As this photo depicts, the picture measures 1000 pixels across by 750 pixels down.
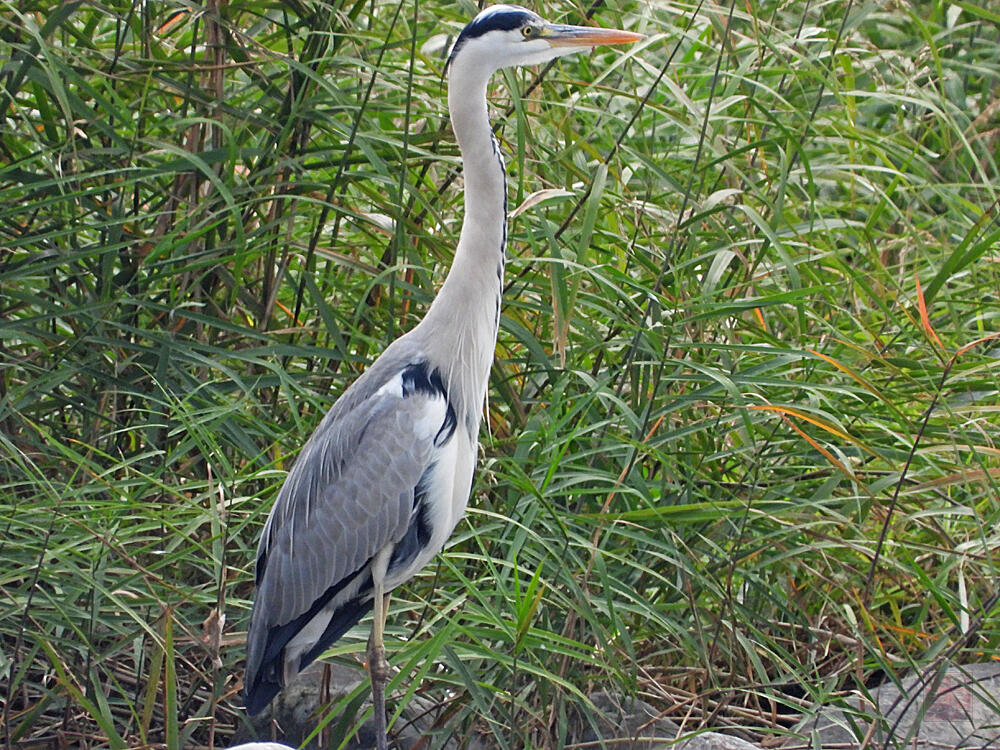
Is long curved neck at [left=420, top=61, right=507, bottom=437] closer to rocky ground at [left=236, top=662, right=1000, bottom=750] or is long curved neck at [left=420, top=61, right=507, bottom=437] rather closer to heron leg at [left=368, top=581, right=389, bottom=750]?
heron leg at [left=368, top=581, right=389, bottom=750]

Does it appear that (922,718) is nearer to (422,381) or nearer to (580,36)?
(422,381)

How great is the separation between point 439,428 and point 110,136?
1.13 m

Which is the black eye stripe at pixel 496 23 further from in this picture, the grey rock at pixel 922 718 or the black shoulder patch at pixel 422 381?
the grey rock at pixel 922 718

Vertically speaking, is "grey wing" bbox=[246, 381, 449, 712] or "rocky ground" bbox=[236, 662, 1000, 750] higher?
"grey wing" bbox=[246, 381, 449, 712]

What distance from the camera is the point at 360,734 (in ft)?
8.54

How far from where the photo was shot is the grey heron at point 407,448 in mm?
2340

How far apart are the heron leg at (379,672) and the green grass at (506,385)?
0.06 meters

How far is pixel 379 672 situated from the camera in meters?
2.32

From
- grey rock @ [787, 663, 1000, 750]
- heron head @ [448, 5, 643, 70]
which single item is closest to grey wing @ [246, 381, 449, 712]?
heron head @ [448, 5, 643, 70]

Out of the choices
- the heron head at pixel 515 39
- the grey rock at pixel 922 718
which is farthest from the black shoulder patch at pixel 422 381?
the grey rock at pixel 922 718

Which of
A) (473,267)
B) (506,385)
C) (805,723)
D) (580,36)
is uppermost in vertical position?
(580,36)

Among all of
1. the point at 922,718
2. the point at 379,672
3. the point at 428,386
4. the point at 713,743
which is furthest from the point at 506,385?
the point at 922,718

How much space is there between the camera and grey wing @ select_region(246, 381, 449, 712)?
7.71 feet

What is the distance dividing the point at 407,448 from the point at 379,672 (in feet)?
1.33
